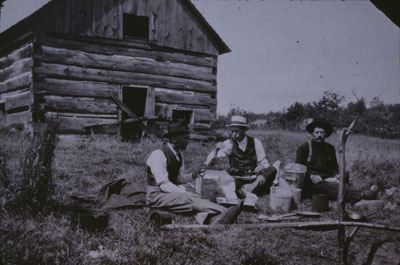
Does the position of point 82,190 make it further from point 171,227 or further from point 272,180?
point 272,180

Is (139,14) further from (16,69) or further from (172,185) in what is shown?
(172,185)

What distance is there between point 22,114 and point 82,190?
6441 mm

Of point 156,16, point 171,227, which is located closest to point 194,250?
point 171,227

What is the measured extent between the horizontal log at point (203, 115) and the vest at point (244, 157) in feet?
20.7

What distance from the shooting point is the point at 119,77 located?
1152cm

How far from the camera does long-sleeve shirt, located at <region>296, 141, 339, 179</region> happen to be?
657cm

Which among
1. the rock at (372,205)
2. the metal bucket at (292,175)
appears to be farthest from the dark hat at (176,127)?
the rock at (372,205)

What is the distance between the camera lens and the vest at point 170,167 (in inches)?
192

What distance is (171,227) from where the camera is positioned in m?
3.93

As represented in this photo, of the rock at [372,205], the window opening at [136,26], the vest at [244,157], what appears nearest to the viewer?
the rock at [372,205]

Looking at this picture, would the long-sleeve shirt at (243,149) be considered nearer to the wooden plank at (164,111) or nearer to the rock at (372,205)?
the rock at (372,205)

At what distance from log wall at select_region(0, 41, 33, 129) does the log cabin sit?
0.11 feet

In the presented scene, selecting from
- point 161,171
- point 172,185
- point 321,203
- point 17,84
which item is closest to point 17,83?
point 17,84

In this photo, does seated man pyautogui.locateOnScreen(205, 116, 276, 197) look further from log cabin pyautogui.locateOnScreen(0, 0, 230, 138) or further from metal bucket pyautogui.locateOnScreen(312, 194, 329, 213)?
log cabin pyautogui.locateOnScreen(0, 0, 230, 138)
